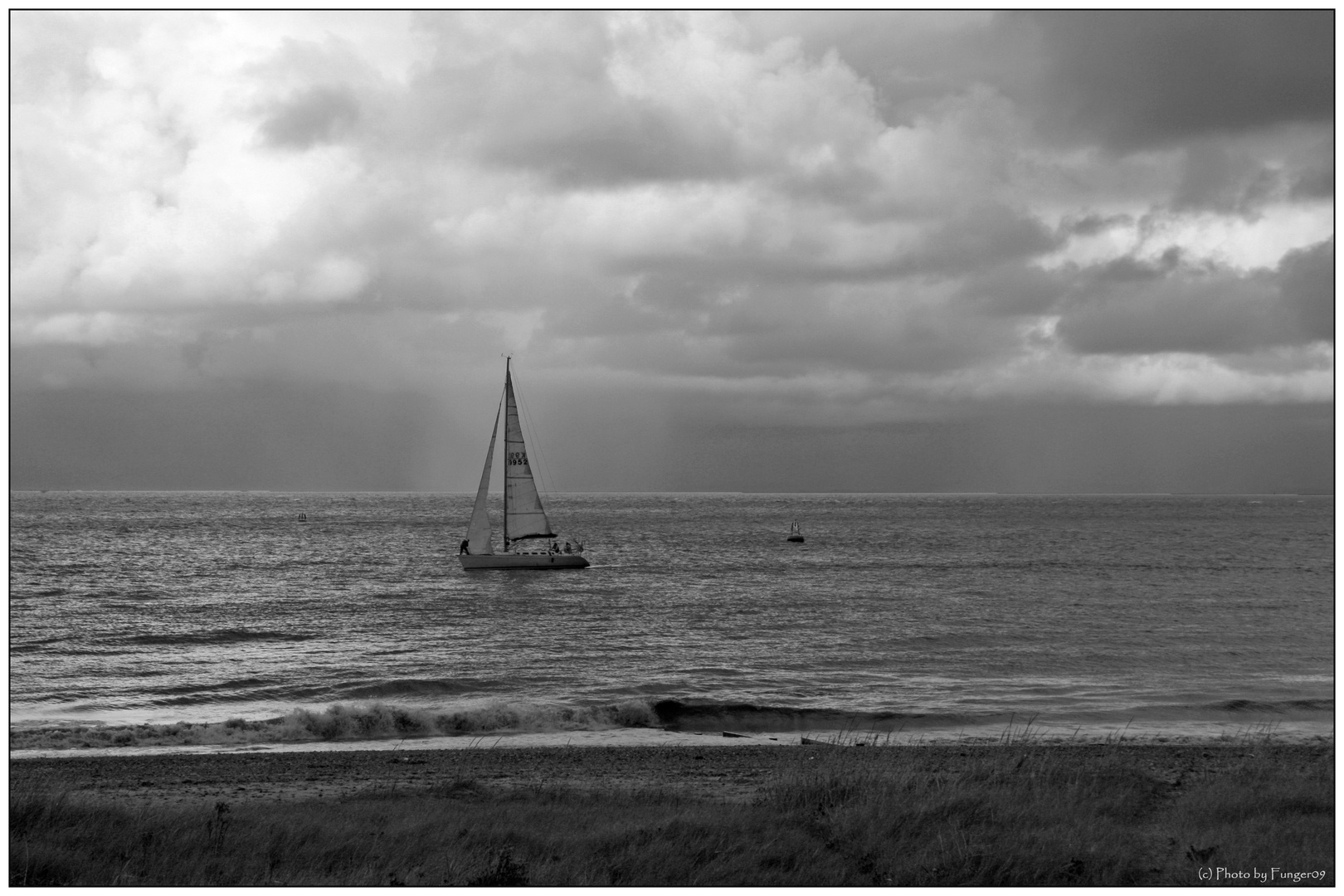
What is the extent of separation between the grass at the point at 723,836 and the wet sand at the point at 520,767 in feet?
4.48

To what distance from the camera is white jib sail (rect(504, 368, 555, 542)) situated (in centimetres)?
6631

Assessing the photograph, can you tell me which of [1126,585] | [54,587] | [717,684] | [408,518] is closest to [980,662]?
[717,684]

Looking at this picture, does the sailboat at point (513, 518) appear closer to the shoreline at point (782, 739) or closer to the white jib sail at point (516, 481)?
the white jib sail at point (516, 481)

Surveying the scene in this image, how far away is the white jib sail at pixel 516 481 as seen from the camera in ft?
218

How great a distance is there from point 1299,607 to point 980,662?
2629 cm

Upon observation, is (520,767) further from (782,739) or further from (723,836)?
(723,836)

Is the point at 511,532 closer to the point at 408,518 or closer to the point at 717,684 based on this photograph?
the point at 717,684

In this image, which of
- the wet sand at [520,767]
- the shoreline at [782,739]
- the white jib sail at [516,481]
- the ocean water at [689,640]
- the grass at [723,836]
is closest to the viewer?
the grass at [723,836]

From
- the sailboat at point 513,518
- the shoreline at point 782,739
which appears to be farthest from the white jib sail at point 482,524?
the shoreline at point 782,739

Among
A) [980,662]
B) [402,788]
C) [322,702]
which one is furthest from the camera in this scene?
[980,662]

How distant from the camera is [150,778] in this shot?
15.7 meters

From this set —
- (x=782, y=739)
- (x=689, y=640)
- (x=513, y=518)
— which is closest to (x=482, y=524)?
(x=513, y=518)

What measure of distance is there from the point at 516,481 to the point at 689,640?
31461mm

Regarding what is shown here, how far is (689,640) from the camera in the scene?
3766 centimetres
